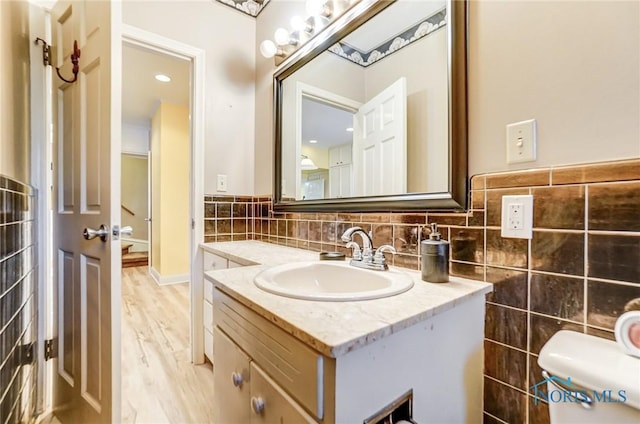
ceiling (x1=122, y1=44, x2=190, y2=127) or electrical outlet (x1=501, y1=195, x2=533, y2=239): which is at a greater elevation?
ceiling (x1=122, y1=44, x2=190, y2=127)

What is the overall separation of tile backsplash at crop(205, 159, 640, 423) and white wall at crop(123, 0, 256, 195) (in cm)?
138

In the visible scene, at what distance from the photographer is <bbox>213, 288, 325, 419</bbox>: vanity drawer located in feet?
1.71

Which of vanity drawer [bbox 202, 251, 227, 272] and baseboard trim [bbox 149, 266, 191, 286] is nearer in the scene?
vanity drawer [bbox 202, 251, 227, 272]

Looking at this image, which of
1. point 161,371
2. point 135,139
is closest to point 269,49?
point 161,371

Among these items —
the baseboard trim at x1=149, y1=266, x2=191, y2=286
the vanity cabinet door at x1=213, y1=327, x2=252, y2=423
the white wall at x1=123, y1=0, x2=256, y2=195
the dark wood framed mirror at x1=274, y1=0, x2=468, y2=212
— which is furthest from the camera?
the baseboard trim at x1=149, y1=266, x2=191, y2=286

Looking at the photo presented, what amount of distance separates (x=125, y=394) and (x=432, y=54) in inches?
82.7

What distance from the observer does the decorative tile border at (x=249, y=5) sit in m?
1.94

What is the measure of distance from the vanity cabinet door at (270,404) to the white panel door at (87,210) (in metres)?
0.64

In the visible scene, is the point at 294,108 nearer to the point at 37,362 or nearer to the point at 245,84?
the point at 245,84

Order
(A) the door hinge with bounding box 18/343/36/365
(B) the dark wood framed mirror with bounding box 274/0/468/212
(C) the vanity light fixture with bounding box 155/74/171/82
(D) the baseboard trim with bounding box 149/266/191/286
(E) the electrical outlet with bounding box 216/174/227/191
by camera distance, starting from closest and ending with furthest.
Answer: (B) the dark wood framed mirror with bounding box 274/0/468/212
(A) the door hinge with bounding box 18/343/36/365
(E) the electrical outlet with bounding box 216/174/227/191
(C) the vanity light fixture with bounding box 155/74/171/82
(D) the baseboard trim with bounding box 149/266/191/286

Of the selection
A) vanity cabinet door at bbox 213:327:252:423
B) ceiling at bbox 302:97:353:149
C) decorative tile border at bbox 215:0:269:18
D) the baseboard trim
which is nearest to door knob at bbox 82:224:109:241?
vanity cabinet door at bbox 213:327:252:423

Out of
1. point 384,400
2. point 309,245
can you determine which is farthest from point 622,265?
point 309,245

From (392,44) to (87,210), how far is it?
139 centimetres

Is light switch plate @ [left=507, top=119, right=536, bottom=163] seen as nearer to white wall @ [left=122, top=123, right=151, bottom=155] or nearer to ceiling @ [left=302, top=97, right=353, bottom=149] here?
ceiling @ [left=302, top=97, right=353, bottom=149]
